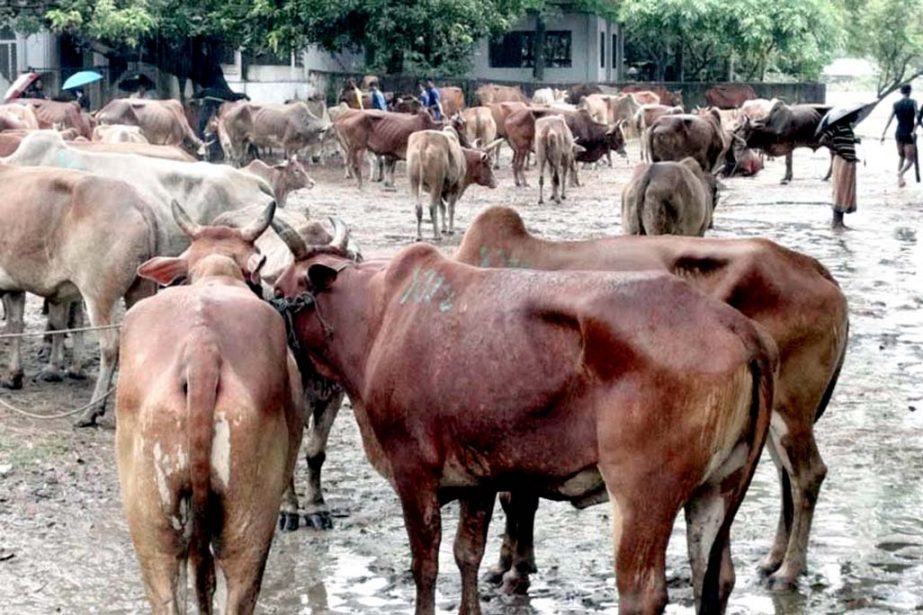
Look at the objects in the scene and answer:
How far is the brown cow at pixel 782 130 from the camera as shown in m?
27.2

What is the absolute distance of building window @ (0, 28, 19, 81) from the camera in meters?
36.9

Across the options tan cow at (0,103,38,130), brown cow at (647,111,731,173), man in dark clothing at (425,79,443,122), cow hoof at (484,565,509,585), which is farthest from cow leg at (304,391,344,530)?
man in dark clothing at (425,79,443,122)

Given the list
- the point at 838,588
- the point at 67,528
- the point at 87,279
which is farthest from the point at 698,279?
the point at 87,279

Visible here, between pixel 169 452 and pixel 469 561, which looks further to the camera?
pixel 469 561

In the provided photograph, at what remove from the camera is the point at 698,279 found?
23.6 ft

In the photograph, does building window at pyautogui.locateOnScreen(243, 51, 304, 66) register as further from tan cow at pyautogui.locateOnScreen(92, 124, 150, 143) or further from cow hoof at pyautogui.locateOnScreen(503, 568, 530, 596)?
cow hoof at pyautogui.locateOnScreen(503, 568, 530, 596)

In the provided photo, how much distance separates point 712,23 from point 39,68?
2107 cm

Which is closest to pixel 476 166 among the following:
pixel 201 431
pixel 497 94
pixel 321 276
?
pixel 321 276

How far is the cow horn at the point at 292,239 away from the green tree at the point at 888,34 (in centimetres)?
5021

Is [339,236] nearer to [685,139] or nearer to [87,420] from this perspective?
[87,420]

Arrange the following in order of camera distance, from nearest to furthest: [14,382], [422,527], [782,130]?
[422,527] → [14,382] → [782,130]

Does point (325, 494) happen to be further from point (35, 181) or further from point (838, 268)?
point (838, 268)

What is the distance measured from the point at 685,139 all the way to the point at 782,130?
655 cm

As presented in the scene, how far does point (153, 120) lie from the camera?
26.8m
